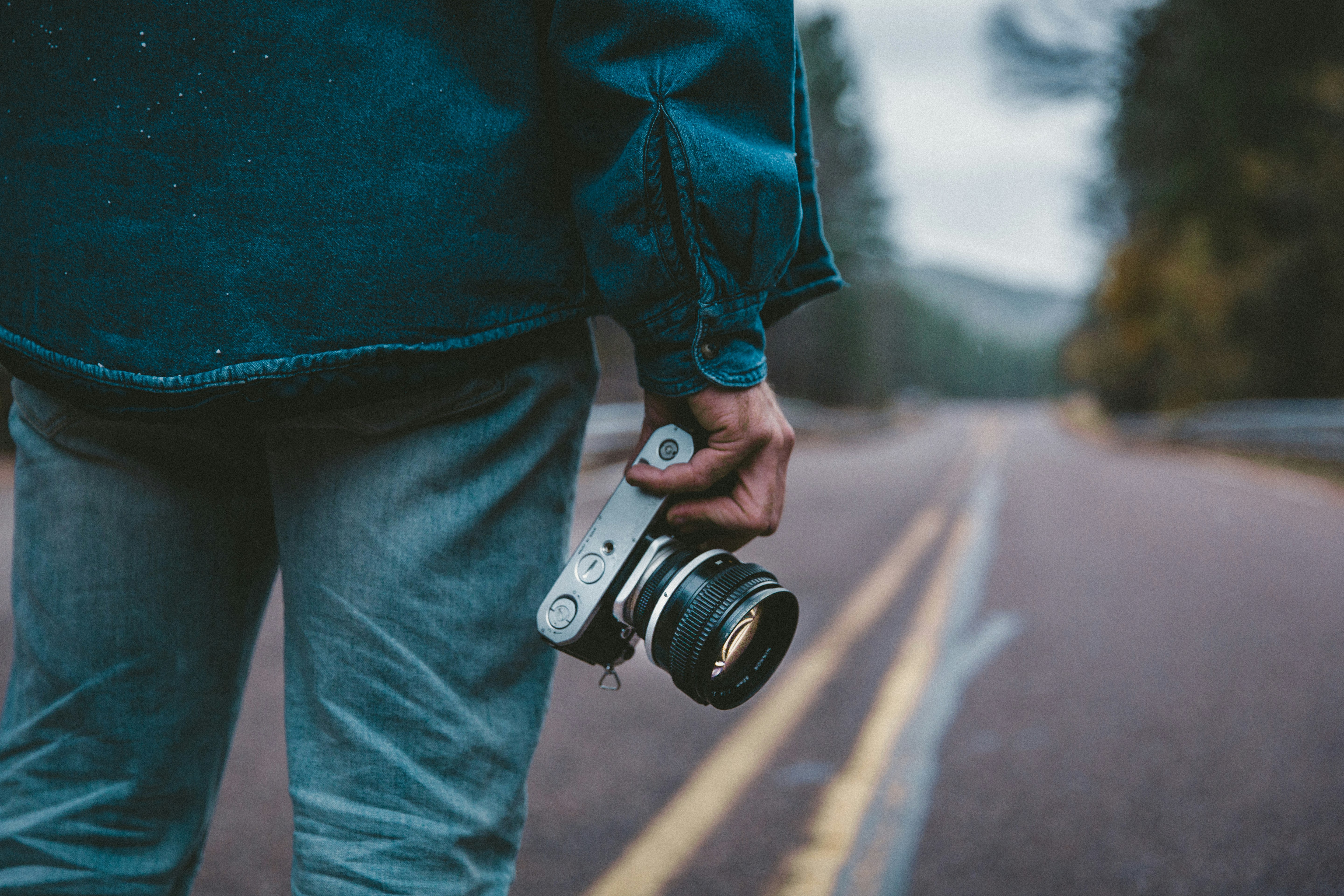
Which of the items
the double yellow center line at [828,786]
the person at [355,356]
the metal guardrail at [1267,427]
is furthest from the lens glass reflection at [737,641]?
the metal guardrail at [1267,427]

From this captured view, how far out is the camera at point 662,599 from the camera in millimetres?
1136

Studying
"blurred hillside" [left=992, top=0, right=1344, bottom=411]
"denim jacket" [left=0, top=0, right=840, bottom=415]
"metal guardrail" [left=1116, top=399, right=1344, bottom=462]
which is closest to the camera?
"denim jacket" [left=0, top=0, right=840, bottom=415]

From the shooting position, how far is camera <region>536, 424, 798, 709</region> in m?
1.14

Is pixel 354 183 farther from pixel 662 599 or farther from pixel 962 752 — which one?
pixel 962 752

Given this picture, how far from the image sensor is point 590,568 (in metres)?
1.16

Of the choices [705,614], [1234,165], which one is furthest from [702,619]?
[1234,165]

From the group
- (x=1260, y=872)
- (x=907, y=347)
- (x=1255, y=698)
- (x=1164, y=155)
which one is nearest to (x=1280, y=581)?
(x=1255, y=698)

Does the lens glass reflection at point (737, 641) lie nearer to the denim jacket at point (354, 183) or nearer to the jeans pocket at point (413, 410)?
the denim jacket at point (354, 183)

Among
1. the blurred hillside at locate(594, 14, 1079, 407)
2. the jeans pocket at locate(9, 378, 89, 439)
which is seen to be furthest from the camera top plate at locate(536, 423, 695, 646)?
the blurred hillside at locate(594, 14, 1079, 407)

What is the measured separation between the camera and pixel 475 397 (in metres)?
1.10

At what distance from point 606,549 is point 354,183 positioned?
48cm

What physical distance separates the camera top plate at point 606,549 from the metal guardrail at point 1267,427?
1345 cm

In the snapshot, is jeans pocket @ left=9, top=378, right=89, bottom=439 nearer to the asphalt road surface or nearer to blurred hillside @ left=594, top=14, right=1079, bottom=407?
the asphalt road surface

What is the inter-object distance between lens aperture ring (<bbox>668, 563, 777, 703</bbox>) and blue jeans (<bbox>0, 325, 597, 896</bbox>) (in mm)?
161
